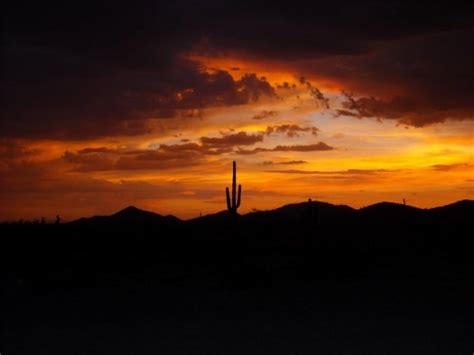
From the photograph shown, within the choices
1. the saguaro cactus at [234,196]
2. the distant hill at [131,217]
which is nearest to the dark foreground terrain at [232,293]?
the saguaro cactus at [234,196]

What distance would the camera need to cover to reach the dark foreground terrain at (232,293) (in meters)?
12.9

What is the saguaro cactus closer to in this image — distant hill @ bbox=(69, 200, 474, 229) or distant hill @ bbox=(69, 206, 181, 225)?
distant hill @ bbox=(69, 200, 474, 229)

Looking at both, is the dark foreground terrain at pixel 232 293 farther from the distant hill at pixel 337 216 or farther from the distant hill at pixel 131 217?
the distant hill at pixel 131 217

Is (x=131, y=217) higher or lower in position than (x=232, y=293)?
higher

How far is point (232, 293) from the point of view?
2014 cm

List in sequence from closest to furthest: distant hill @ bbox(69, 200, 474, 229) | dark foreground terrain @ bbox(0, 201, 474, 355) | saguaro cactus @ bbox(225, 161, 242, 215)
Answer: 1. dark foreground terrain @ bbox(0, 201, 474, 355)
2. saguaro cactus @ bbox(225, 161, 242, 215)
3. distant hill @ bbox(69, 200, 474, 229)

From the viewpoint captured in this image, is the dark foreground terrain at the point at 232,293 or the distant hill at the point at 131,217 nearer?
the dark foreground terrain at the point at 232,293

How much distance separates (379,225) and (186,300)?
30.7 metres

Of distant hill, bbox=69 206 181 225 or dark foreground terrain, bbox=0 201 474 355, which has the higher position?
distant hill, bbox=69 206 181 225

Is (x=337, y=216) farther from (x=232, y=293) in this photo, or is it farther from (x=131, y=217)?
(x=232, y=293)

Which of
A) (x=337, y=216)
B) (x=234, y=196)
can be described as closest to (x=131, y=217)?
(x=337, y=216)

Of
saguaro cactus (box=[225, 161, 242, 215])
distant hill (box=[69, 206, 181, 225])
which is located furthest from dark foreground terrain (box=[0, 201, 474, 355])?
distant hill (box=[69, 206, 181, 225])

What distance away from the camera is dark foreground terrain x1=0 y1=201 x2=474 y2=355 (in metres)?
12.9

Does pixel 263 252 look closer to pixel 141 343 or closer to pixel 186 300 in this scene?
pixel 186 300
